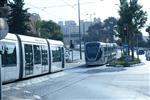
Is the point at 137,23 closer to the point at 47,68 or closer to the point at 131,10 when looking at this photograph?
the point at 131,10

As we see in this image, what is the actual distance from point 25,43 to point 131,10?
1299 inches

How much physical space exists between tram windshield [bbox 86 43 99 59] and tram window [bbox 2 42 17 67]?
99.8 feet

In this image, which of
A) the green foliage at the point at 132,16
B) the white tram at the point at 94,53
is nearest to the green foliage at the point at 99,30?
the green foliage at the point at 132,16

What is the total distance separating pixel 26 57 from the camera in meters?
27.8

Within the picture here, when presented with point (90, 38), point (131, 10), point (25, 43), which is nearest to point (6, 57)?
point (25, 43)

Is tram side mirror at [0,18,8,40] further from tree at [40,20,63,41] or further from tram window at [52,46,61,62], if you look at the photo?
tree at [40,20,63,41]

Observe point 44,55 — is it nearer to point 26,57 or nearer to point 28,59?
point 28,59

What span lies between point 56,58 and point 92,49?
18.8 m

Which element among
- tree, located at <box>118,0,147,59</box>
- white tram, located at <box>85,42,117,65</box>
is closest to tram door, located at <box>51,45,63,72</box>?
white tram, located at <box>85,42,117,65</box>

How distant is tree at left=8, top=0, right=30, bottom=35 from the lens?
67750mm

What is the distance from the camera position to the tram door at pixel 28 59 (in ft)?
91.6

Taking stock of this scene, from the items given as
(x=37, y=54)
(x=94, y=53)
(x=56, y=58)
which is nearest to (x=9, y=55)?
(x=37, y=54)

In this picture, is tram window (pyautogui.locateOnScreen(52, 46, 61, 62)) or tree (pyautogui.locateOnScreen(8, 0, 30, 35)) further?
Result: tree (pyautogui.locateOnScreen(8, 0, 30, 35))

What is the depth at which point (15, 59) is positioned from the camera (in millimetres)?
25781
